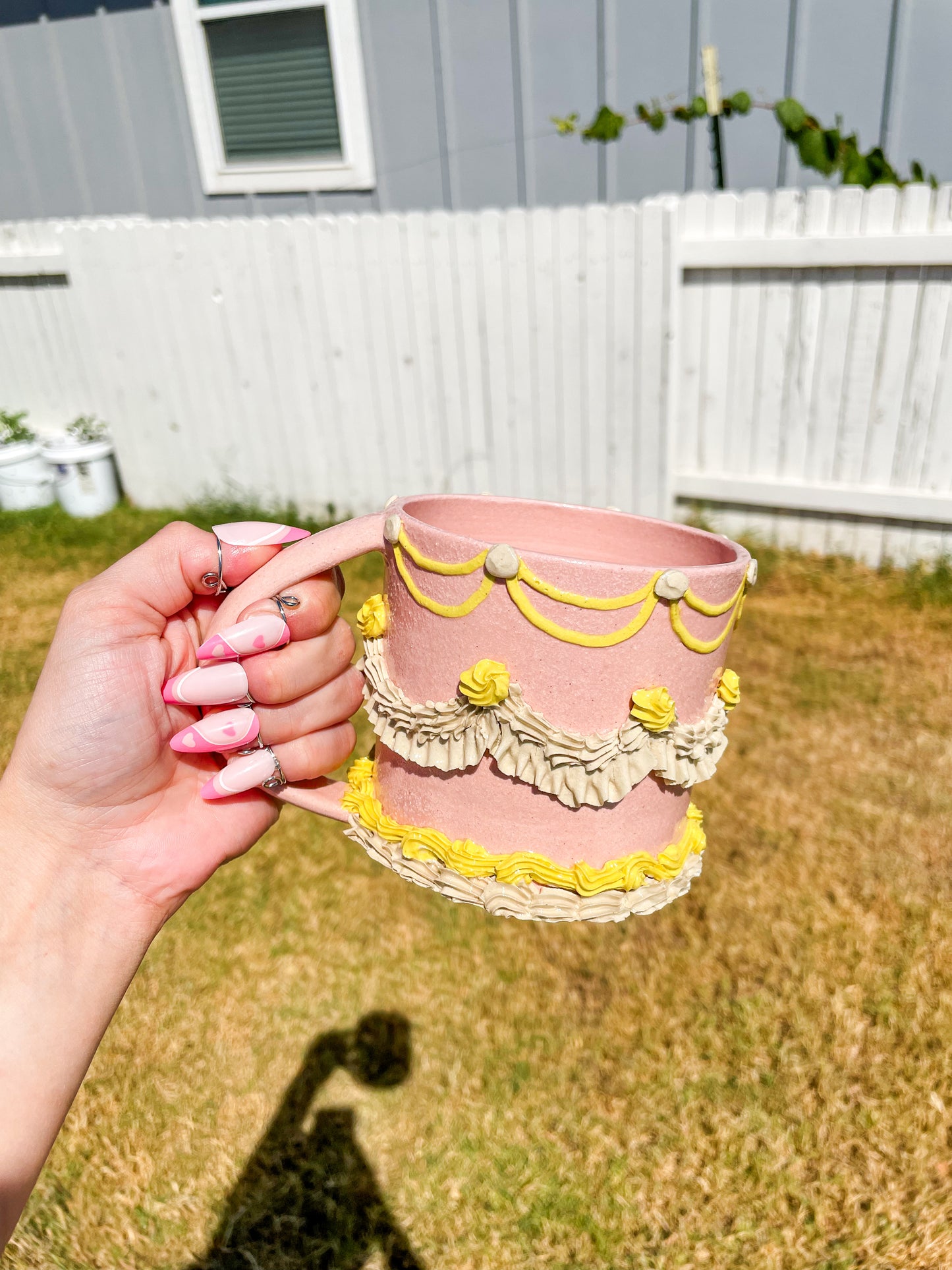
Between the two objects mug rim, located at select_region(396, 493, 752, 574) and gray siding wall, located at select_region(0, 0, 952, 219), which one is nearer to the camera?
mug rim, located at select_region(396, 493, 752, 574)

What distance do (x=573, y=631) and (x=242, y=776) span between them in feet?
2.09

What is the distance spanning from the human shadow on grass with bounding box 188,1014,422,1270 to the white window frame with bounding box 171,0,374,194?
17.2 ft

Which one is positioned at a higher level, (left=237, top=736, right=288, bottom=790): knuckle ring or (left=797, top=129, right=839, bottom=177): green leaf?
(left=797, top=129, right=839, bottom=177): green leaf

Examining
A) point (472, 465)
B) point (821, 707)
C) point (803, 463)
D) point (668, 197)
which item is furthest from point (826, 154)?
point (821, 707)

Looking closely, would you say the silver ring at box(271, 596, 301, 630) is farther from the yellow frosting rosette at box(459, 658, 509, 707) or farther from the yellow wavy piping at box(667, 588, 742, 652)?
the yellow wavy piping at box(667, 588, 742, 652)

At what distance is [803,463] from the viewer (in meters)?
4.68

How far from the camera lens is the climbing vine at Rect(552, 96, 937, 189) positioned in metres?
4.14

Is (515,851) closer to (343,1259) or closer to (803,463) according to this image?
(343,1259)

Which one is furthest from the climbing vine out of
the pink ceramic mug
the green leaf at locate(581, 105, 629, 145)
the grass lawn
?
the pink ceramic mug

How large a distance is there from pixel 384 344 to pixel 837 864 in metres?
3.53

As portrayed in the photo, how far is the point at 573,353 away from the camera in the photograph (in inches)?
182

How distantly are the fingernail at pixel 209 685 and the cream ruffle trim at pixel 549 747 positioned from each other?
0.89ft

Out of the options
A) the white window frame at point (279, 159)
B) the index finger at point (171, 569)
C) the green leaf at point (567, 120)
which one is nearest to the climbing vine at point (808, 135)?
the green leaf at point (567, 120)

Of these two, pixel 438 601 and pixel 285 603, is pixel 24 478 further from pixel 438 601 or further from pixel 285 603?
pixel 438 601
